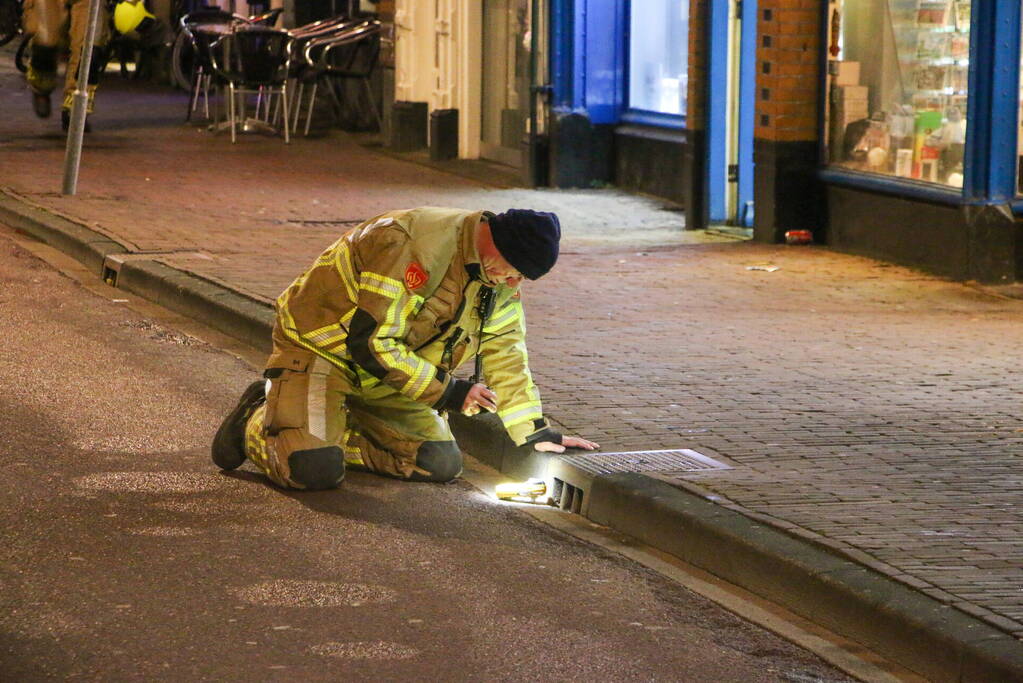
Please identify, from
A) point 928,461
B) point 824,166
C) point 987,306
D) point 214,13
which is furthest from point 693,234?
point 214,13

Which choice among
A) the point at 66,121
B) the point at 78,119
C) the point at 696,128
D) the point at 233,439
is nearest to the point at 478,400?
the point at 233,439

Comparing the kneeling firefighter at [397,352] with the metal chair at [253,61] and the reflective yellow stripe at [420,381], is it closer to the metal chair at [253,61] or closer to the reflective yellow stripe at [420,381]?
the reflective yellow stripe at [420,381]

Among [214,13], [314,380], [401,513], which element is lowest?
[401,513]

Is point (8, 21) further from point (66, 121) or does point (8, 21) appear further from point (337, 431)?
point (337, 431)

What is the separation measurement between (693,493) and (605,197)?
10.5 meters

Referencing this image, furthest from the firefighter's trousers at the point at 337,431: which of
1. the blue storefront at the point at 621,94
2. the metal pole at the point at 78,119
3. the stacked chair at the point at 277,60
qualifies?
the stacked chair at the point at 277,60

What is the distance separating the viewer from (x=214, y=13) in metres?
24.2

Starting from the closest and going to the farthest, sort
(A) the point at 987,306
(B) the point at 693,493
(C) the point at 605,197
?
(B) the point at 693,493 → (A) the point at 987,306 → (C) the point at 605,197

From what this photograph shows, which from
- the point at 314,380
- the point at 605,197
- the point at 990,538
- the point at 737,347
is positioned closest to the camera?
the point at 990,538

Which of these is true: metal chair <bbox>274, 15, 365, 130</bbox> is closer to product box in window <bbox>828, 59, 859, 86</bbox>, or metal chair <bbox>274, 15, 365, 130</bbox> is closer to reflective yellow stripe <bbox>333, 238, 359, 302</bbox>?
product box in window <bbox>828, 59, 859, 86</bbox>

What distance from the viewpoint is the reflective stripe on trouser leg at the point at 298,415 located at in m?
6.58

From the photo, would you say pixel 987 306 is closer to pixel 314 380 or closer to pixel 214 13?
pixel 314 380

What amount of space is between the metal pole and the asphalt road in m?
7.59

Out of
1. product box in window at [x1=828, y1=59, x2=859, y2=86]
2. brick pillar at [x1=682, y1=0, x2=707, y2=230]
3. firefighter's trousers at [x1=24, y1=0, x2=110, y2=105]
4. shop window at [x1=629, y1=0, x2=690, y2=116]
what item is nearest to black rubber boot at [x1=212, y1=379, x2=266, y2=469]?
product box in window at [x1=828, y1=59, x2=859, y2=86]
